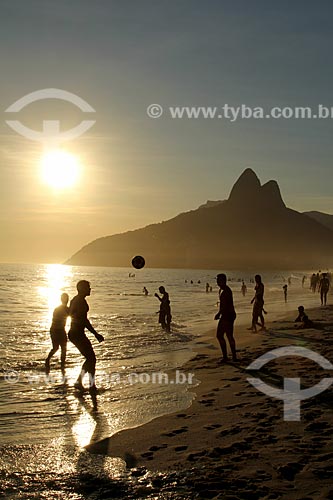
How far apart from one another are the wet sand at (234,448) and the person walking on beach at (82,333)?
1924 millimetres

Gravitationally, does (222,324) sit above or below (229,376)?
above

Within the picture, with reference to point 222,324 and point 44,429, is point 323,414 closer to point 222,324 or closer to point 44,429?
point 44,429

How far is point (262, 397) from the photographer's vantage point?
297 inches

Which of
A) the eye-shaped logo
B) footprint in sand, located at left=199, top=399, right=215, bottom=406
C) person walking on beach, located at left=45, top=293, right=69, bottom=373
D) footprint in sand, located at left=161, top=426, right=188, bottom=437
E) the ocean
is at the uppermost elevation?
person walking on beach, located at left=45, top=293, right=69, bottom=373

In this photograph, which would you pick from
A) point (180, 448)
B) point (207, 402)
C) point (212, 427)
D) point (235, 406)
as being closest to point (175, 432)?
point (212, 427)

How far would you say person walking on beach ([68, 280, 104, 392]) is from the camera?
29.9ft

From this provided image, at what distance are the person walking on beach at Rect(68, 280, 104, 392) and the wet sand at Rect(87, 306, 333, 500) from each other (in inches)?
75.8

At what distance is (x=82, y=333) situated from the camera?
9.23m

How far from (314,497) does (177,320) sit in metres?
20.8

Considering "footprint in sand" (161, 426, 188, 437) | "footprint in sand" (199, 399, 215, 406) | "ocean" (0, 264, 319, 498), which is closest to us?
"ocean" (0, 264, 319, 498)

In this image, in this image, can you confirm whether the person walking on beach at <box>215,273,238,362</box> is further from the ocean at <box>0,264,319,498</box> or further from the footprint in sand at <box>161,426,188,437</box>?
the footprint in sand at <box>161,426,188,437</box>

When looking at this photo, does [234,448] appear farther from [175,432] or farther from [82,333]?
[82,333]

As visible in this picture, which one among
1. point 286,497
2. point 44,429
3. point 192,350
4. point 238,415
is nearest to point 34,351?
point 192,350

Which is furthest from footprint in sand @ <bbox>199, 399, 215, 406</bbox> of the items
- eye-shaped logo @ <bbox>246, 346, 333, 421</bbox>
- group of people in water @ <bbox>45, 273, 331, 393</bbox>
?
group of people in water @ <bbox>45, 273, 331, 393</bbox>
